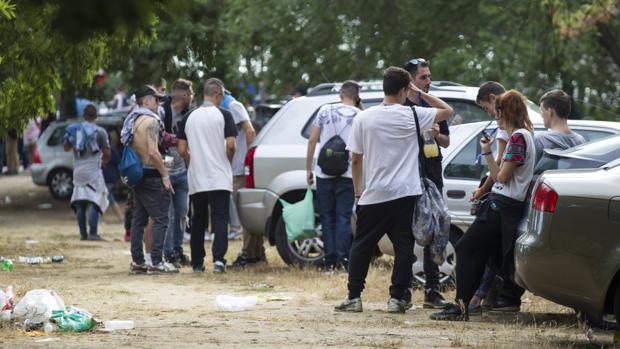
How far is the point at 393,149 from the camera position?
936 centimetres

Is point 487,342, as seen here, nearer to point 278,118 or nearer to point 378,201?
point 378,201

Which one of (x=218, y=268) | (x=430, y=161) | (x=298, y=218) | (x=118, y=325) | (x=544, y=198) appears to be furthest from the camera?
(x=218, y=268)

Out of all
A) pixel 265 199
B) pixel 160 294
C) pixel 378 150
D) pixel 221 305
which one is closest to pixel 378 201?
pixel 378 150

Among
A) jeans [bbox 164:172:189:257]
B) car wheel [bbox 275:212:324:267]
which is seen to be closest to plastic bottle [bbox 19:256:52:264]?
jeans [bbox 164:172:189:257]

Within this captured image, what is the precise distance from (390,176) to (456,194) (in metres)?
1.83

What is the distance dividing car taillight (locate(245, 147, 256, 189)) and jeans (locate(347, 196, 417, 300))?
3.63 metres

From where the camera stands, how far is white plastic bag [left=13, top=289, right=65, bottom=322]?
8.66 m

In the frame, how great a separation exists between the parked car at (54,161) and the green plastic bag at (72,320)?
1759cm

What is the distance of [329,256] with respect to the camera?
12.5 meters

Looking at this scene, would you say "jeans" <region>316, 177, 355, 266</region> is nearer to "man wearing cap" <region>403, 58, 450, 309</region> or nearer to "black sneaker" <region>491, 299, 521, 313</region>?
"man wearing cap" <region>403, 58, 450, 309</region>

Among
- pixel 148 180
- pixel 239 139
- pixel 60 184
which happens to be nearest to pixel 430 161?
pixel 148 180

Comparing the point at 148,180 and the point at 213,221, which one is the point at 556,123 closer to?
the point at 213,221

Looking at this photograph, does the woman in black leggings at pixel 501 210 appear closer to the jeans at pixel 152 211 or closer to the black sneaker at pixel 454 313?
the black sneaker at pixel 454 313

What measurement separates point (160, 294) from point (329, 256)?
2060mm
